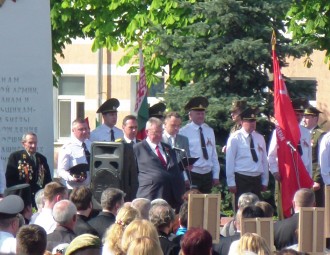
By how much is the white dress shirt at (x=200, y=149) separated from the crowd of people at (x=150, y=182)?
14 mm

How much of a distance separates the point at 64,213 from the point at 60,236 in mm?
204

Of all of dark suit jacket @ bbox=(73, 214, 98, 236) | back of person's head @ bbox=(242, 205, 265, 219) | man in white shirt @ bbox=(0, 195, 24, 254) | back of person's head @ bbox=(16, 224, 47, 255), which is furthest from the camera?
dark suit jacket @ bbox=(73, 214, 98, 236)

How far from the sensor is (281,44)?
18.0 meters

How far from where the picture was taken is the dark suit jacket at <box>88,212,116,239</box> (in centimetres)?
1003

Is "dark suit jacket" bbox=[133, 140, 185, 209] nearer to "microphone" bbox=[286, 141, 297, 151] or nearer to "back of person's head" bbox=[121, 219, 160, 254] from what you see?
"microphone" bbox=[286, 141, 297, 151]

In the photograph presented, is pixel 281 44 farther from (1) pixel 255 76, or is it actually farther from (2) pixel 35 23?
(2) pixel 35 23

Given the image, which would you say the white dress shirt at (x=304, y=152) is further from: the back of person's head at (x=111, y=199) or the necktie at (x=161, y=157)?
the back of person's head at (x=111, y=199)

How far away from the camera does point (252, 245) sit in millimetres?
7395

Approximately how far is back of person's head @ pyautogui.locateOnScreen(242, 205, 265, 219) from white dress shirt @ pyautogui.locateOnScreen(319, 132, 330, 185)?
5.98 metres

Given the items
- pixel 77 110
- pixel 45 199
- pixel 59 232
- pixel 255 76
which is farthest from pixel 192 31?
pixel 77 110

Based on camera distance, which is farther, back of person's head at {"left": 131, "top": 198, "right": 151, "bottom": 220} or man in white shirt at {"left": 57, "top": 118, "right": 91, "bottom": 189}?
man in white shirt at {"left": 57, "top": 118, "right": 91, "bottom": 189}

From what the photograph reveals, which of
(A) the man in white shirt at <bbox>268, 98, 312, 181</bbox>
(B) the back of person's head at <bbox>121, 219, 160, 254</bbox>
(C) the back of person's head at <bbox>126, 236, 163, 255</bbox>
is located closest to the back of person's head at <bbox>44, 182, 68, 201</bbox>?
(B) the back of person's head at <bbox>121, 219, 160, 254</bbox>

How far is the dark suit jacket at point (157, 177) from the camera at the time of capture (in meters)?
13.5

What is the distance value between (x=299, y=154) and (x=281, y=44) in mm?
3083
